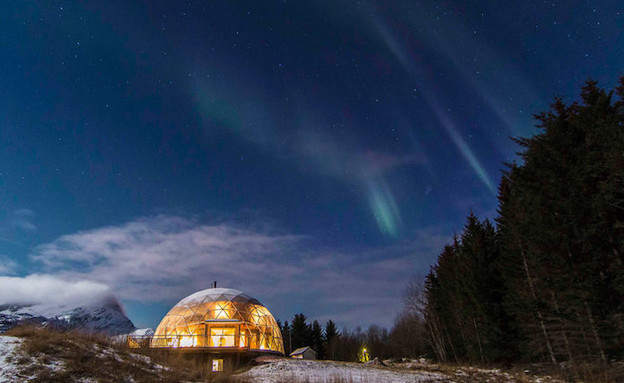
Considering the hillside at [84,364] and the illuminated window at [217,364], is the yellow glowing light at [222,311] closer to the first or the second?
the illuminated window at [217,364]

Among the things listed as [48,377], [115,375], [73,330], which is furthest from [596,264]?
[73,330]

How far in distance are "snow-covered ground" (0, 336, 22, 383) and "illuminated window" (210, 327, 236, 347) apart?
1964cm

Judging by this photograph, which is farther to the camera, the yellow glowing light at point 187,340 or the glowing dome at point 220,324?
the glowing dome at point 220,324

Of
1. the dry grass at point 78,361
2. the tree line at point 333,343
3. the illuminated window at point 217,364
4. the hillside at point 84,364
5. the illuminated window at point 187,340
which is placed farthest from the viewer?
the tree line at point 333,343

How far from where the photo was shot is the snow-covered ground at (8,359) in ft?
32.4

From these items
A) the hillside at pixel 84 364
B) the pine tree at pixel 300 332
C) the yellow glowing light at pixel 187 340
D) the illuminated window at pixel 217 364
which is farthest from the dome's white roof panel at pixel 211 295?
the pine tree at pixel 300 332

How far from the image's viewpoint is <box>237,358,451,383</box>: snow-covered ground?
14.6 meters

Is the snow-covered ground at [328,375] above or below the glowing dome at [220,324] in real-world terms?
below

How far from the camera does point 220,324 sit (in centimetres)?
3127

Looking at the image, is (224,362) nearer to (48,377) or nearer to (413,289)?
(48,377)

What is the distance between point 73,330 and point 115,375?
676 centimetres

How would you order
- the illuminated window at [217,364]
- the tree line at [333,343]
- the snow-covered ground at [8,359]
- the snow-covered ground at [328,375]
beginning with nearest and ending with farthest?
the snow-covered ground at [8,359] < the snow-covered ground at [328,375] < the illuminated window at [217,364] < the tree line at [333,343]

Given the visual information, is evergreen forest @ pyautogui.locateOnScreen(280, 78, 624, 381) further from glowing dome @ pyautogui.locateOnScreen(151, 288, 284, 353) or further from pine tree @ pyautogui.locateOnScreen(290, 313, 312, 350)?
pine tree @ pyautogui.locateOnScreen(290, 313, 312, 350)

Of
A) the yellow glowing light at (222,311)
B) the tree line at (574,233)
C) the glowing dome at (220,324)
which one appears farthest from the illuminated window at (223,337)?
the tree line at (574,233)
